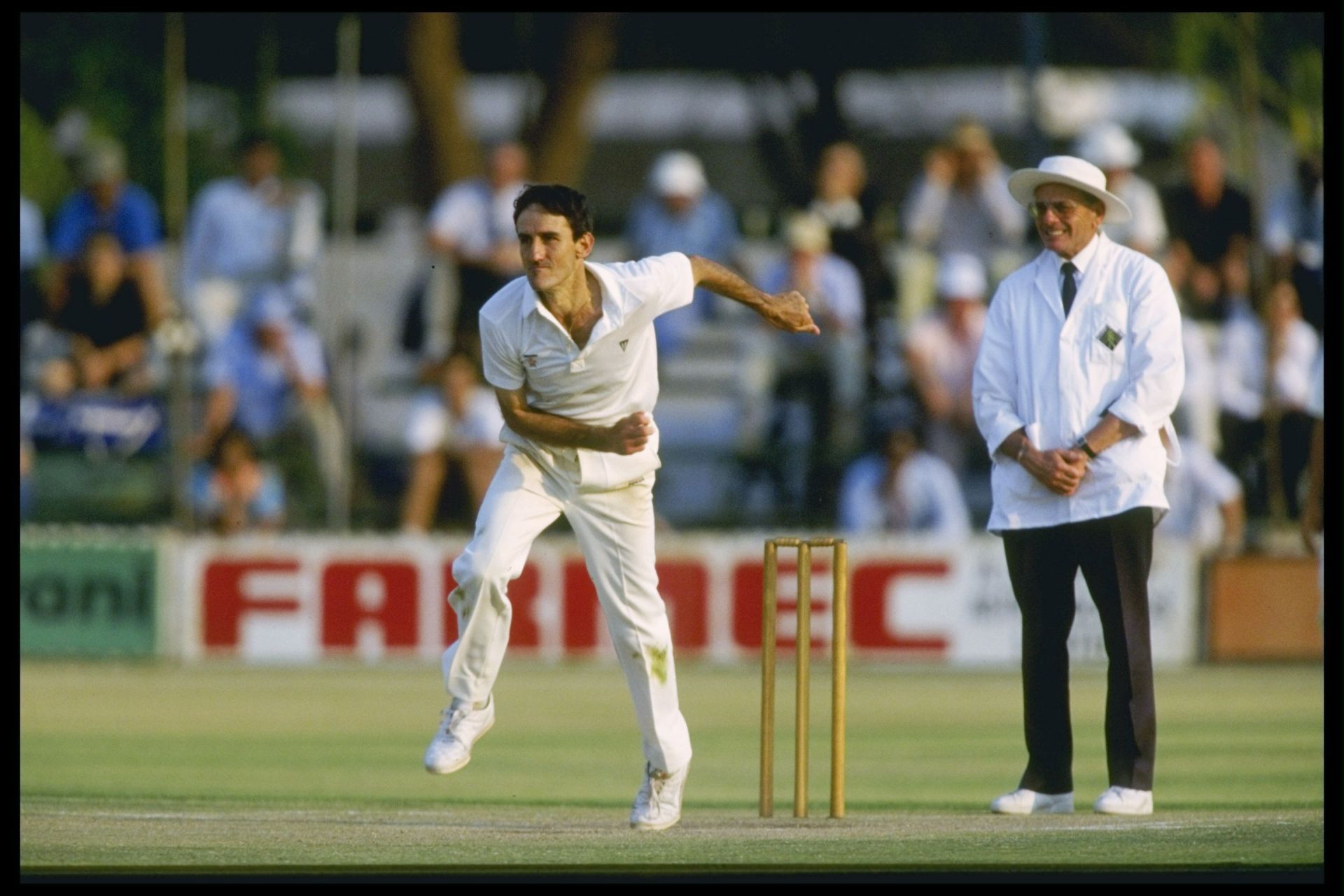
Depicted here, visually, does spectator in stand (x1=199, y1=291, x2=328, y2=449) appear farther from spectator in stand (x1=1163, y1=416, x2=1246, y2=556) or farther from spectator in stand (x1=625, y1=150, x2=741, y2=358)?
spectator in stand (x1=1163, y1=416, x2=1246, y2=556)

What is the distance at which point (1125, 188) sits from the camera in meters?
13.4

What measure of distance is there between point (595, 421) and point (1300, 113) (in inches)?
422

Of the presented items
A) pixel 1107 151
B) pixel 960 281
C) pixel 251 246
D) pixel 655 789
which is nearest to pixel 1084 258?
pixel 655 789

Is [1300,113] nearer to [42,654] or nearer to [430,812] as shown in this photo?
[42,654]

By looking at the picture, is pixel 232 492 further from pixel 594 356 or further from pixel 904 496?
pixel 594 356

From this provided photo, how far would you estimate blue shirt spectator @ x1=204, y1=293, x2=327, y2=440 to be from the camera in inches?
582

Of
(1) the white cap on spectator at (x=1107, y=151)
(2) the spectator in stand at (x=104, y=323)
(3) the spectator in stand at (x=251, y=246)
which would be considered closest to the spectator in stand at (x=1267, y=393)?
(1) the white cap on spectator at (x=1107, y=151)

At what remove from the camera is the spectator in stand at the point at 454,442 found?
46.9 feet

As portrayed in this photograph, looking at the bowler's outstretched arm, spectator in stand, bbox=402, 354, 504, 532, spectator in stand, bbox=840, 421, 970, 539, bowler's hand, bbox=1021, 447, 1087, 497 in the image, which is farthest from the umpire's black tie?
spectator in stand, bbox=402, 354, 504, 532

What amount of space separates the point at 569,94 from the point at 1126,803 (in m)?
11.1

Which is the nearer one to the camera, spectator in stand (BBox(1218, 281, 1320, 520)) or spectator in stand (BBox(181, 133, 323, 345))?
spectator in stand (BBox(1218, 281, 1320, 520))

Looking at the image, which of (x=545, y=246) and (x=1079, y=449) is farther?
(x=1079, y=449)

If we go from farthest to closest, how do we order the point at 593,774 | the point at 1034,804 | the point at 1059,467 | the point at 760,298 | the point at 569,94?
the point at 569,94, the point at 593,774, the point at 1034,804, the point at 1059,467, the point at 760,298

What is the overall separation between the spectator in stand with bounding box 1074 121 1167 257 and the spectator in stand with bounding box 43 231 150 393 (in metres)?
5.70
